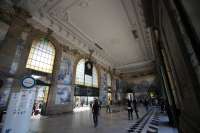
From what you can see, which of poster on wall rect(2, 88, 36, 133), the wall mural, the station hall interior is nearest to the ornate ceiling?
the station hall interior

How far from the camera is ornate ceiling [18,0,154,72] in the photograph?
317 inches

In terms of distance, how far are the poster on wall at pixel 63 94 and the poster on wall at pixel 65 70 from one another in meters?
0.45

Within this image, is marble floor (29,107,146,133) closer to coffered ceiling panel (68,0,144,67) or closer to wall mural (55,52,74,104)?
wall mural (55,52,74,104)

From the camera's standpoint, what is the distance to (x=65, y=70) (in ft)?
34.2

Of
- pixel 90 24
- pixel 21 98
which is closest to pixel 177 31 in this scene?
pixel 21 98

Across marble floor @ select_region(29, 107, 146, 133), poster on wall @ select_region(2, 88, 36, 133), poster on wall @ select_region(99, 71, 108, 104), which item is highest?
poster on wall @ select_region(99, 71, 108, 104)

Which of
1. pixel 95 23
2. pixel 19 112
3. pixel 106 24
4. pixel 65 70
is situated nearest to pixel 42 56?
pixel 65 70

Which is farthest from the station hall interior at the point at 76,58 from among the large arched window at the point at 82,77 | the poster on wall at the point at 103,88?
the poster on wall at the point at 103,88

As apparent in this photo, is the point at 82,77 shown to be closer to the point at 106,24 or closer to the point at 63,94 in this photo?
the point at 63,94

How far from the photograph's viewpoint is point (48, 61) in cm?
939

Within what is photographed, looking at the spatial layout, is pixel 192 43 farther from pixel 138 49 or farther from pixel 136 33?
A: pixel 138 49

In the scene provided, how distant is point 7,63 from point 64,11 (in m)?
5.52

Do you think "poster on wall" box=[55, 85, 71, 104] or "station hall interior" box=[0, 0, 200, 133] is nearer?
"station hall interior" box=[0, 0, 200, 133]

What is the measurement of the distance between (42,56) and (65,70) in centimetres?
240
